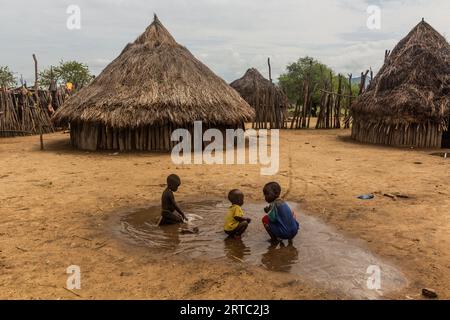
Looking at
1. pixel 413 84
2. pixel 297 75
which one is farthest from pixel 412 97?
pixel 297 75

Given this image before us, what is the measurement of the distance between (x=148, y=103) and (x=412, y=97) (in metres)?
7.74

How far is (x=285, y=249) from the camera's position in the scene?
4336mm

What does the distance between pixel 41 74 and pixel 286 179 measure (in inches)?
1302

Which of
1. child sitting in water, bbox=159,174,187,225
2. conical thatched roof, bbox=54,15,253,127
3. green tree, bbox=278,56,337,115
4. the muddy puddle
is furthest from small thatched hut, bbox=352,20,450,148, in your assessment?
green tree, bbox=278,56,337,115

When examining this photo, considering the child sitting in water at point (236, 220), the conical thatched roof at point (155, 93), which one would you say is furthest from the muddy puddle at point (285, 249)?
the conical thatched roof at point (155, 93)

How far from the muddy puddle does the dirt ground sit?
16 cm

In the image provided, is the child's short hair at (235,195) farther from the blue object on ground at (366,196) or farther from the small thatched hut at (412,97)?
the small thatched hut at (412,97)

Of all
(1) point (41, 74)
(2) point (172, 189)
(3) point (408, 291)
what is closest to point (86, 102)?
(2) point (172, 189)

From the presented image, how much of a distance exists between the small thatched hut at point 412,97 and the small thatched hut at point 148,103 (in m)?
4.11

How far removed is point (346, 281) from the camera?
354 centimetres

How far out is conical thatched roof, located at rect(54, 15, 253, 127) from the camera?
35.5 ft
